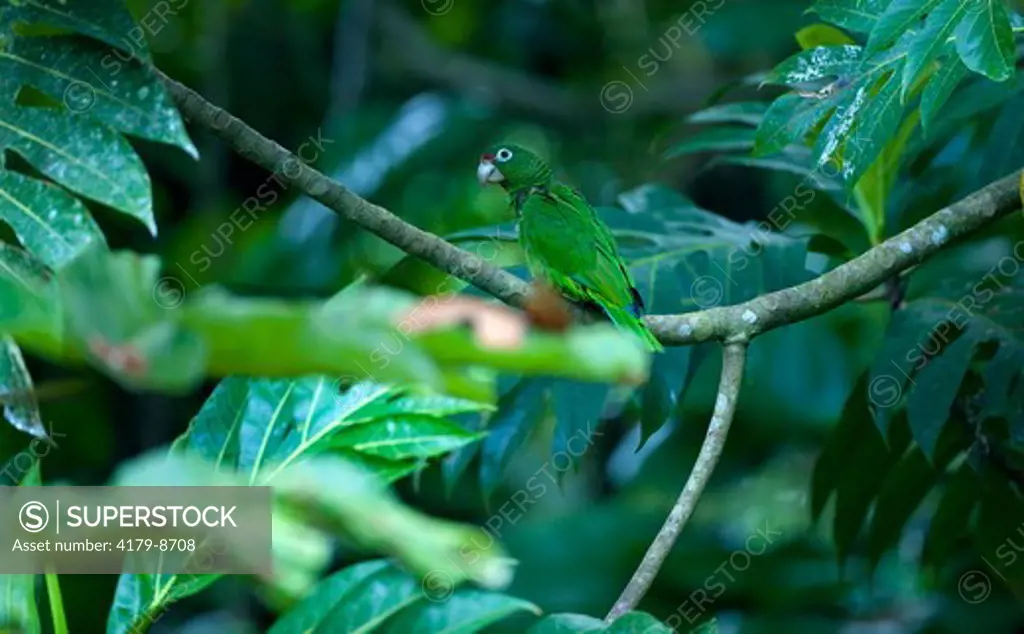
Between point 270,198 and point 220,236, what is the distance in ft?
3.37

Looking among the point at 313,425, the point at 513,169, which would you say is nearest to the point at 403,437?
the point at 313,425

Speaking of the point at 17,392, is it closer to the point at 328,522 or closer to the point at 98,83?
the point at 98,83

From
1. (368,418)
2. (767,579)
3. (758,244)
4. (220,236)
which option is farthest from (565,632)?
(220,236)

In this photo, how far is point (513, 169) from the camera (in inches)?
137

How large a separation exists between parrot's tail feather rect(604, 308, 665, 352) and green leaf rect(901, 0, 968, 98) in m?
0.65

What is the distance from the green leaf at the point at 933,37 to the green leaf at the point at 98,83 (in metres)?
1.26

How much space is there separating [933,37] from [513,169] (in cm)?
137

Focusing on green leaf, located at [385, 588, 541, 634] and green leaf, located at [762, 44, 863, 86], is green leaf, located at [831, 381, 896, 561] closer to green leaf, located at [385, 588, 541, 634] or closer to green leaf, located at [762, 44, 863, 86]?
green leaf, located at [762, 44, 863, 86]

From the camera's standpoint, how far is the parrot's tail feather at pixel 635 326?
2564 millimetres

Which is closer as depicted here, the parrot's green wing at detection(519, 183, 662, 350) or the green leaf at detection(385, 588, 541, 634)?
the green leaf at detection(385, 588, 541, 634)

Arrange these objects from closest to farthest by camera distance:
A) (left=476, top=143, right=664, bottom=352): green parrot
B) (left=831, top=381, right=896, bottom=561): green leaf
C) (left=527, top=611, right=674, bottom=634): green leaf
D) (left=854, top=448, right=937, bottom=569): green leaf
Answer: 1. (left=527, top=611, right=674, bottom=634): green leaf
2. (left=476, top=143, right=664, bottom=352): green parrot
3. (left=831, top=381, right=896, bottom=561): green leaf
4. (left=854, top=448, right=937, bottom=569): green leaf

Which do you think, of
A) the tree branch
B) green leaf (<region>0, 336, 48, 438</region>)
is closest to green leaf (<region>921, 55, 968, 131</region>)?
the tree branch

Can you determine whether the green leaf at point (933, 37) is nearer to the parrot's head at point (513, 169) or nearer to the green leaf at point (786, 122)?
the green leaf at point (786, 122)

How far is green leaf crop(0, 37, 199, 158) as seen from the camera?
7.14 feet
